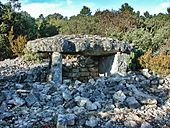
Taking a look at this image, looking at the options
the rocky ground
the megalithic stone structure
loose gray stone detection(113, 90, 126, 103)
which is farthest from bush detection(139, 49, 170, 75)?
loose gray stone detection(113, 90, 126, 103)

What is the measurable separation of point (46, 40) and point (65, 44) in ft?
2.32

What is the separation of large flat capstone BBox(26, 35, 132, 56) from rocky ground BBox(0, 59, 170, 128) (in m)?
2.62

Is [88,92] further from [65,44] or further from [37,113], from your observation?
[65,44]

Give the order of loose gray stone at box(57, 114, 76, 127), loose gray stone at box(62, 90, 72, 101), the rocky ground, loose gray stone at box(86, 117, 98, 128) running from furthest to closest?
1. loose gray stone at box(62, 90, 72, 101)
2. the rocky ground
3. loose gray stone at box(86, 117, 98, 128)
4. loose gray stone at box(57, 114, 76, 127)

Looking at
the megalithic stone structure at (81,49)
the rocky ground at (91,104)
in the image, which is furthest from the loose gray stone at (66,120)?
the megalithic stone structure at (81,49)

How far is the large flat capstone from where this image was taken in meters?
12.8

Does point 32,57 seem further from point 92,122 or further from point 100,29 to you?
point 92,122

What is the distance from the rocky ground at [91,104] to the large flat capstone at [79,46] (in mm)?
2617

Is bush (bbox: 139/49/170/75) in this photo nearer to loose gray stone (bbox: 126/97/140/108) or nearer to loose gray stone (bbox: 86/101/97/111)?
Result: loose gray stone (bbox: 126/97/140/108)

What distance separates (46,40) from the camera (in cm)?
1291

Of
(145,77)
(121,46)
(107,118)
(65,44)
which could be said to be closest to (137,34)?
(121,46)

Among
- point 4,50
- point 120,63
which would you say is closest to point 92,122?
point 120,63

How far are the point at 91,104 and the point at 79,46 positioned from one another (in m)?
4.88

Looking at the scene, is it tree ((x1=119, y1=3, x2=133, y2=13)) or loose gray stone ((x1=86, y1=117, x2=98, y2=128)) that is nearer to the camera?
loose gray stone ((x1=86, y1=117, x2=98, y2=128))
